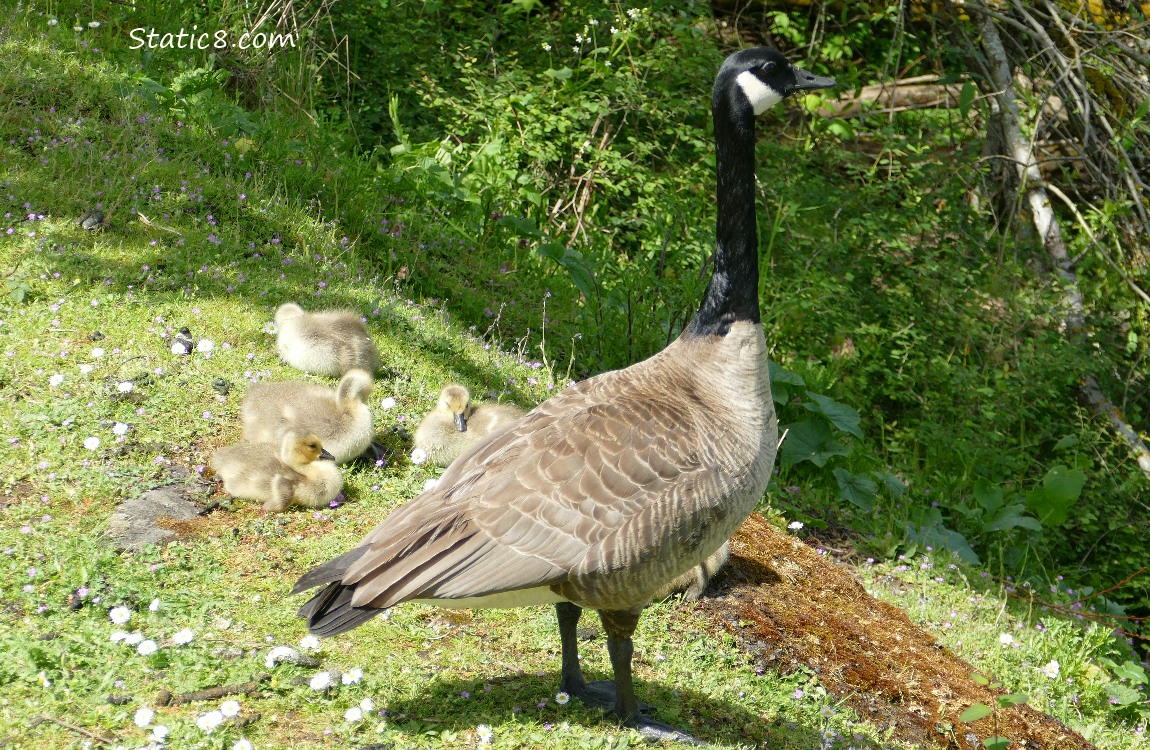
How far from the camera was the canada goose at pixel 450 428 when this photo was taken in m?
5.52

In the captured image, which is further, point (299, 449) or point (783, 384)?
point (783, 384)

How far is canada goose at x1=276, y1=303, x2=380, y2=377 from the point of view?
19.3ft

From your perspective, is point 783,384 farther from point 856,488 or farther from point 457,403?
point 457,403

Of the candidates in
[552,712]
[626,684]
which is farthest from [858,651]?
[552,712]

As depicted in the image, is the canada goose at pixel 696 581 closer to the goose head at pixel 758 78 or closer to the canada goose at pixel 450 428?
the canada goose at pixel 450 428

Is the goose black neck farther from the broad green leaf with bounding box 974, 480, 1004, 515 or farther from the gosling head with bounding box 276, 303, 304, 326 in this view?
the broad green leaf with bounding box 974, 480, 1004, 515

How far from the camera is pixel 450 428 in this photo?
18.2 feet

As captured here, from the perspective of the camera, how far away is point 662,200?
10508mm

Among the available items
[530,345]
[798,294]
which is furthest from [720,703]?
[798,294]

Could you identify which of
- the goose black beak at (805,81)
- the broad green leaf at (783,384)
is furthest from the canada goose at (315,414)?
the broad green leaf at (783,384)

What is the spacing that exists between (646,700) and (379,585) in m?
1.41

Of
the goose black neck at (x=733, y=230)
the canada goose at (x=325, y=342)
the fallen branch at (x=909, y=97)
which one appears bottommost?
the canada goose at (x=325, y=342)

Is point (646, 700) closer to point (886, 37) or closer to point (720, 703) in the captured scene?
point (720, 703)

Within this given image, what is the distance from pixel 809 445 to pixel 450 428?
3.06 m
